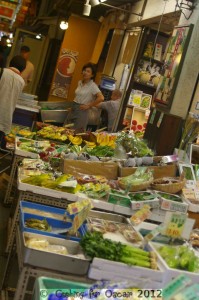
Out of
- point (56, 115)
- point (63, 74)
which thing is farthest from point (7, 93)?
point (63, 74)

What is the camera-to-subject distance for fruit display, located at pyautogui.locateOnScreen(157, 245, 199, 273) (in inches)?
149

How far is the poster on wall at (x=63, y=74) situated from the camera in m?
16.2

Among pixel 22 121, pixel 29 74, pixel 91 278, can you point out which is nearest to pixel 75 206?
pixel 91 278

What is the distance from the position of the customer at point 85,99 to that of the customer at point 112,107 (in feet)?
2.72

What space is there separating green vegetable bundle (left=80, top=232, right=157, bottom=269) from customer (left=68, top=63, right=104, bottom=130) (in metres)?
6.99

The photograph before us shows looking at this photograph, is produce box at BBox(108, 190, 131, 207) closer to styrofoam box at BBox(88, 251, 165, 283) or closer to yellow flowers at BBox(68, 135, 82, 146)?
styrofoam box at BBox(88, 251, 165, 283)

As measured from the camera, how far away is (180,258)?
3.88 metres

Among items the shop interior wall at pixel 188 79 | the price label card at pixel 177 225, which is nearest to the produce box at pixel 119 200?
the price label card at pixel 177 225

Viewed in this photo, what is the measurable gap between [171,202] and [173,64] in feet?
10.1

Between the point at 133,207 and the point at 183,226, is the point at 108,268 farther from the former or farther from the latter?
the point at 133,207

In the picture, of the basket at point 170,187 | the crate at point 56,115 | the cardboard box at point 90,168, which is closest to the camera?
the basket at point 170,187

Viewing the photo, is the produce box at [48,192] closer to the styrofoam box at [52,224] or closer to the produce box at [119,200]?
the produce box at [119,200]

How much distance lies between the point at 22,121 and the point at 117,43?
16.5 ft

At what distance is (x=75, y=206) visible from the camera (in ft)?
13.7
